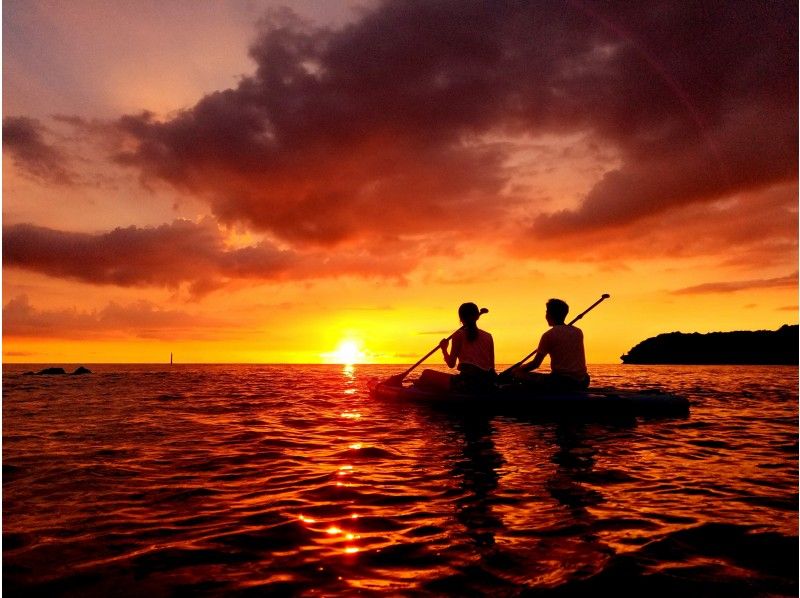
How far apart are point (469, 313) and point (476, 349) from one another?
1.32 metres

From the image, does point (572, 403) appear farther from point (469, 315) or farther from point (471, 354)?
point (469, 315)

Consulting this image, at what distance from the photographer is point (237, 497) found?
577 centimetres

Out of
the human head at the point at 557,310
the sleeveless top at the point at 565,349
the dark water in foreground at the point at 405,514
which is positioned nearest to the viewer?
the dark water in foreground at the point at 405,514

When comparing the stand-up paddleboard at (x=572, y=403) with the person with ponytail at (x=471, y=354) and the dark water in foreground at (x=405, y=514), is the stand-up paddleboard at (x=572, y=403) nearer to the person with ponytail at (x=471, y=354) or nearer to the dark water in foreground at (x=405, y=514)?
the person with ponytail at (x=471, y=354)

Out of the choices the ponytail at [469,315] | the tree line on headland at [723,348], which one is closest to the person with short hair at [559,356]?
the ponytail at [469,315]

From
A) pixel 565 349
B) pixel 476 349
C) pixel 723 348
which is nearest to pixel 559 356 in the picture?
pixel 565 349

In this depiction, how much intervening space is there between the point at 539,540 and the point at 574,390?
8621mm

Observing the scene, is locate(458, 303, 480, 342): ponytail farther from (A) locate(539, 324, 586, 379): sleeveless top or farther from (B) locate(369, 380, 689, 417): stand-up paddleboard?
(B) locate(369, 380, 689, 417): stand-up paddleboard

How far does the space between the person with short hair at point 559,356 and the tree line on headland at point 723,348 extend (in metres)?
124

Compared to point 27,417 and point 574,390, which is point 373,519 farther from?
point 27,417

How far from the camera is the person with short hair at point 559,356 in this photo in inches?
436

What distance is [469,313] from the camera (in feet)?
39.4

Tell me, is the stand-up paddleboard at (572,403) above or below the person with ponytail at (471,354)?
below

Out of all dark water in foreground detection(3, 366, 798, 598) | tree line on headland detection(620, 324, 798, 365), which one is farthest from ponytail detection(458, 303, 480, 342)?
tree line on headland detection(620, 324, 798, 365)
